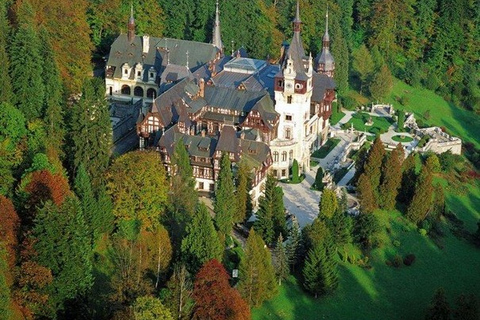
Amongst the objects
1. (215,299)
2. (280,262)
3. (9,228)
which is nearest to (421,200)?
(280,262)

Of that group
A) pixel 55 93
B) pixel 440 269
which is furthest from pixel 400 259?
pixel 55 93

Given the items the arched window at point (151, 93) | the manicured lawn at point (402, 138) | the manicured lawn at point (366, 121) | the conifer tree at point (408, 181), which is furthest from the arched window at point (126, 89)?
the conifer tree at point (408, 181)

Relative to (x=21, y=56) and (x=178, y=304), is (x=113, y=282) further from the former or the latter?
(x=21, y=56)

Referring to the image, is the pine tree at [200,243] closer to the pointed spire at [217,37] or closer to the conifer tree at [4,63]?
the conifer tree at [4,63]

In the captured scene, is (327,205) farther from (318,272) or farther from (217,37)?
(217,37)

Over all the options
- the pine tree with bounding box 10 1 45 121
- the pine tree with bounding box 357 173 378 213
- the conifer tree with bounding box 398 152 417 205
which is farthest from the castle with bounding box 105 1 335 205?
the pine tree with bounding box 10 1 45 121

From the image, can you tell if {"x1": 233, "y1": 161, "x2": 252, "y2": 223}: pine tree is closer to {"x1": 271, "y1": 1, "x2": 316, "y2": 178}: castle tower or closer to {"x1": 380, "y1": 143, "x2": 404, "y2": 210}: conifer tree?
{"x1": 271, "y1": 1, "x2": 316, "y2": 178}: castle tower
